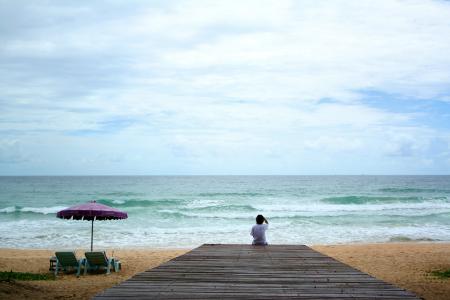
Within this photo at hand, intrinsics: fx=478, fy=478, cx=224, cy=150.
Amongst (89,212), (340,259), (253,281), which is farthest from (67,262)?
(340,259)

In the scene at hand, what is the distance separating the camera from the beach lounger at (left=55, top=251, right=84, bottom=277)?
12.3 meters

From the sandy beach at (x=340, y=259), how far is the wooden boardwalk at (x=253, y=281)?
123 inches

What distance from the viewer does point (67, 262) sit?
41.2ft

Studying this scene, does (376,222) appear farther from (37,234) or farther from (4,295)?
(4,295)

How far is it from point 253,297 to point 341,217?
28039mm

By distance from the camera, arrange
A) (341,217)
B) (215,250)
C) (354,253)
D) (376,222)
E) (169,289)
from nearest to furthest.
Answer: (169,289), (215,250), (354,253), (376,222), (341,217)

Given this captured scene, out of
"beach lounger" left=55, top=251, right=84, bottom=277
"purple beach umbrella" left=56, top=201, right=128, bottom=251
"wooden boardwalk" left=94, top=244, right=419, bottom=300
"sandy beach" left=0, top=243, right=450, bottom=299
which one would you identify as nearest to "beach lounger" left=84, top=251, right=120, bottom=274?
"beach lounger" left=55, top=251, right=84, bottom=277

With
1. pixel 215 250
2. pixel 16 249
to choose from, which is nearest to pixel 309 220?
pixel 16 249

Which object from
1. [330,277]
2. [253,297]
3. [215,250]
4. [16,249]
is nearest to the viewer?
[253,297]

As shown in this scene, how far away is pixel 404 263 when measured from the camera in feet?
48.6

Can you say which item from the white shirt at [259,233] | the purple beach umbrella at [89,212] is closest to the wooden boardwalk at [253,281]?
the white shirt at [259,233]

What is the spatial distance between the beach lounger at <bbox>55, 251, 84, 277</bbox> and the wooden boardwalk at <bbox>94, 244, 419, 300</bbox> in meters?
5.17

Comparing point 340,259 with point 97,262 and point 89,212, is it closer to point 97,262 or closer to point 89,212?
point 97,262

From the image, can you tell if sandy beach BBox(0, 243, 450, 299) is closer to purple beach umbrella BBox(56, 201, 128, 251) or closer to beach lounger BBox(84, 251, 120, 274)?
beach lounger BBox(84, 251, 120, 274)
